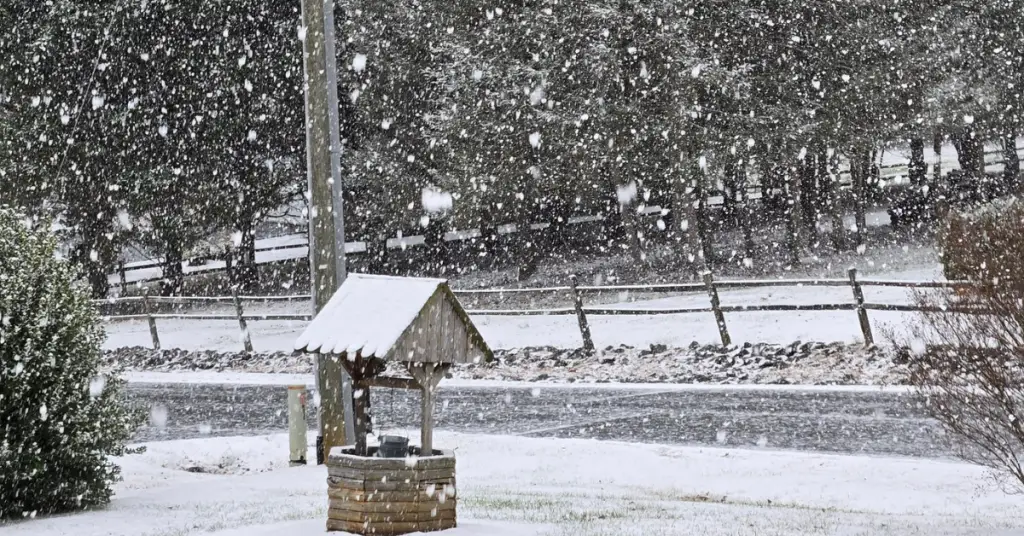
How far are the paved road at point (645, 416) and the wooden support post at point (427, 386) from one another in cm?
361

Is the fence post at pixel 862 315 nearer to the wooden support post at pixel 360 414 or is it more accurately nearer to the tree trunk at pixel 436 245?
the wooden support post at pixel 360 414

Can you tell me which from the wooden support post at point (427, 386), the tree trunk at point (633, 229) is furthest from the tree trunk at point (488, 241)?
the wooden support post at point (427, 386)

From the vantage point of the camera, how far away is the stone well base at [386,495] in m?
7.26

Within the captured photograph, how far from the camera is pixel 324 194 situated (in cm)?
1132

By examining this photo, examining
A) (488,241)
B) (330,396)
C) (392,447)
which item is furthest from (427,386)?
(488,241)

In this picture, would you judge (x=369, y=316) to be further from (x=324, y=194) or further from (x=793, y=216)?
(x=793, y=216)

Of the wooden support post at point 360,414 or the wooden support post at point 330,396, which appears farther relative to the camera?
the wooden support post at point 330,396

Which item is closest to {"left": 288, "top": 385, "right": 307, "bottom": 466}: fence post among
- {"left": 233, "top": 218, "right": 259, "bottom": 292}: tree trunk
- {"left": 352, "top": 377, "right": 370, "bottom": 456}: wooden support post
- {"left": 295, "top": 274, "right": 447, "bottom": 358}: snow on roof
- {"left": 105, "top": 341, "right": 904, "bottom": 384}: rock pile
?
{"left": 352, "top": 377, "right": 370, "bottom": 456}: wooden support post

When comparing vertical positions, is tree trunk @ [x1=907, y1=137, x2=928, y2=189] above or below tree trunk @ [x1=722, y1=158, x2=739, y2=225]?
above

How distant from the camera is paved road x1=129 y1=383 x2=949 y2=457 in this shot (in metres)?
12.5

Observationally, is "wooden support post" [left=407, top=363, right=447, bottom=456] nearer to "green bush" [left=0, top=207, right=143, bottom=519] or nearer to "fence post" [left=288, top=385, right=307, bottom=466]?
"green bush" [left=0, top=207, right=143, bottom=519]

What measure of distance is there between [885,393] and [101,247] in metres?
24.9

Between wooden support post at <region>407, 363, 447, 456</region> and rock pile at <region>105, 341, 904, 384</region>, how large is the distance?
992 cm

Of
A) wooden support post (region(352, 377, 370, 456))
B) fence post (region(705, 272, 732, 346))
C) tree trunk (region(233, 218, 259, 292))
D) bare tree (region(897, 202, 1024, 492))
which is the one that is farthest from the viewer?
tree trunk (region(233, 218, 259, 292))
